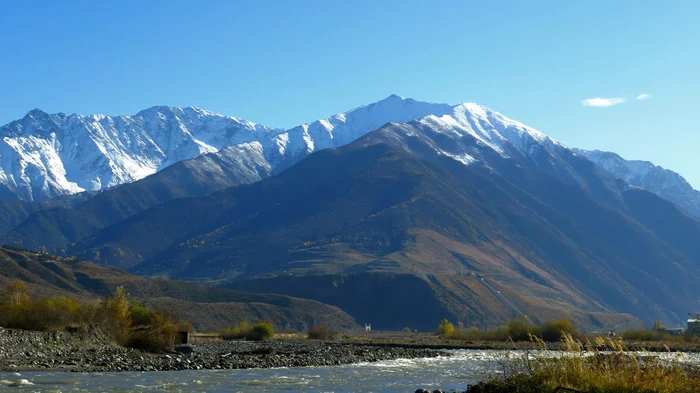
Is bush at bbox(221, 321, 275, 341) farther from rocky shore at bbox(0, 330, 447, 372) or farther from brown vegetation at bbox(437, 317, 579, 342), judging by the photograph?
rocky shore at bbox(0, 330, 447, 372)

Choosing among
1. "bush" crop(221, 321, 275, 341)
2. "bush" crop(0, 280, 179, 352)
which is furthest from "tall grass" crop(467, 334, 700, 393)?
"bush" crop(221, 321, 275, 341)

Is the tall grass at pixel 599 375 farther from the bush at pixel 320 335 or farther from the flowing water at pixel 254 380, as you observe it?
the bush at pixel 320 335

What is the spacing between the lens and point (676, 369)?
27.0 metres

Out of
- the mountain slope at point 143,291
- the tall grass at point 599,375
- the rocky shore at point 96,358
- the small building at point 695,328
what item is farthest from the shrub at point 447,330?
the tall grass at point 599,375

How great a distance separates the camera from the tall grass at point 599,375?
2584cm

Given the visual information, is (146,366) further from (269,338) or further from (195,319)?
(195,319)

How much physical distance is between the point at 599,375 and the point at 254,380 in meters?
25.0

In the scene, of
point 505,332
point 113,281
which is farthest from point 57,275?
point 505,332

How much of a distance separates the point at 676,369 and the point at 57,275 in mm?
170462

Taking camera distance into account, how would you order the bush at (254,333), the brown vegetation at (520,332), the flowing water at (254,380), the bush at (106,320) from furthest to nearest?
the bush at (254,333) → the brown vegetation at (520,332) → the bush at (106,320) → the flowing water at (254,380)

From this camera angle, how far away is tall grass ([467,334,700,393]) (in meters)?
25.8

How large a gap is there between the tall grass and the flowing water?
6772 mm

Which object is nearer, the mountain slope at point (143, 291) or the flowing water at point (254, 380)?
the flowing water at point (254, 380)

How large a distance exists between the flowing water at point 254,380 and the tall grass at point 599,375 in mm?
6772
